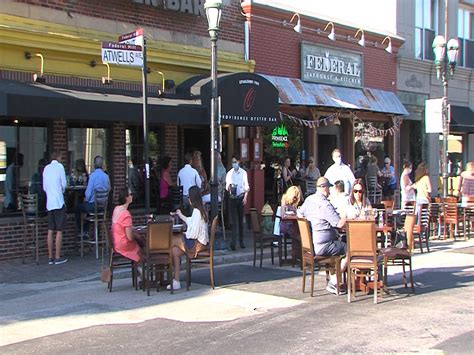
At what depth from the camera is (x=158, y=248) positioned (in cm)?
848

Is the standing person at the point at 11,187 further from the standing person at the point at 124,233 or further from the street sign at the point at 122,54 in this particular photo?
the standing person at the point at 124,233

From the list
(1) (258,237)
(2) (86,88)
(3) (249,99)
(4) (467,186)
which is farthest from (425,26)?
(2) (86,88)

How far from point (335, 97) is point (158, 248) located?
10.6m

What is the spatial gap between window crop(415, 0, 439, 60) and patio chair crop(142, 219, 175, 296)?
656 inches

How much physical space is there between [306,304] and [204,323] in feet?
5.18

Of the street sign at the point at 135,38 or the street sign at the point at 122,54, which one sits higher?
the street sign at the point at 135,38

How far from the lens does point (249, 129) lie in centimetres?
1563

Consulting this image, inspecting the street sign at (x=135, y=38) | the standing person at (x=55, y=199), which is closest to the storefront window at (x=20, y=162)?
the standing person at (x=55, y=199)

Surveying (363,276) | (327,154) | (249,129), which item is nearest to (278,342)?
(363,276)

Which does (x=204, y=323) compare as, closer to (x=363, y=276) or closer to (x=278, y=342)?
(x=278, y=342)

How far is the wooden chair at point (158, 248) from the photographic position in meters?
8.38

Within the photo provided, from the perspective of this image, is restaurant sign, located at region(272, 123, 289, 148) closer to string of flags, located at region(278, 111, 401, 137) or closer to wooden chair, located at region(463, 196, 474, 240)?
string of flags, located at region(278, 111, 401, 137)

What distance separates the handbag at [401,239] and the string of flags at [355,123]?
20.7 ft

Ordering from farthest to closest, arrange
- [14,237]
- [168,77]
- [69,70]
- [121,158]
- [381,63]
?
1. [381,63]
2. [168,77]
3. [121,158]
4. [69,70]
5. [14,237]
